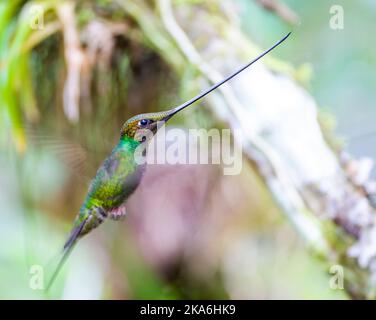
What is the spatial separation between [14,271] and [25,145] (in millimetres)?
255

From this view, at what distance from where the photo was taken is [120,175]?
2.23 ft

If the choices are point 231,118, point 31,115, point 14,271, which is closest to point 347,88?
point 231,118

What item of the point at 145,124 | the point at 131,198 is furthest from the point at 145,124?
the point at 131,198

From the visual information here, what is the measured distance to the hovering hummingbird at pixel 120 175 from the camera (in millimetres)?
637

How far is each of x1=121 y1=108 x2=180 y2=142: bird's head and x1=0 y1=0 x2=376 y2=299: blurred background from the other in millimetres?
323

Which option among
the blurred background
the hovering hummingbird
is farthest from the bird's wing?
the blurred background

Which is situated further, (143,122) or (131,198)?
(131,198)

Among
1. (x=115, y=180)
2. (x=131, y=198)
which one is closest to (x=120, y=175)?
(x=115, y=180)

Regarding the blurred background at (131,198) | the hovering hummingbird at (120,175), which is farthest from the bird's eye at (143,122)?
the blurred background at (131,198)

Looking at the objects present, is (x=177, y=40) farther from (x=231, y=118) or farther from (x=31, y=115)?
(x=31, y=115)

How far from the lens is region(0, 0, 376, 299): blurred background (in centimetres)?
101

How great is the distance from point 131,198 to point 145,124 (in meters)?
0.40

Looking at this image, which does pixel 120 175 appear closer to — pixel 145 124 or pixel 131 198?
pixel 145 124
